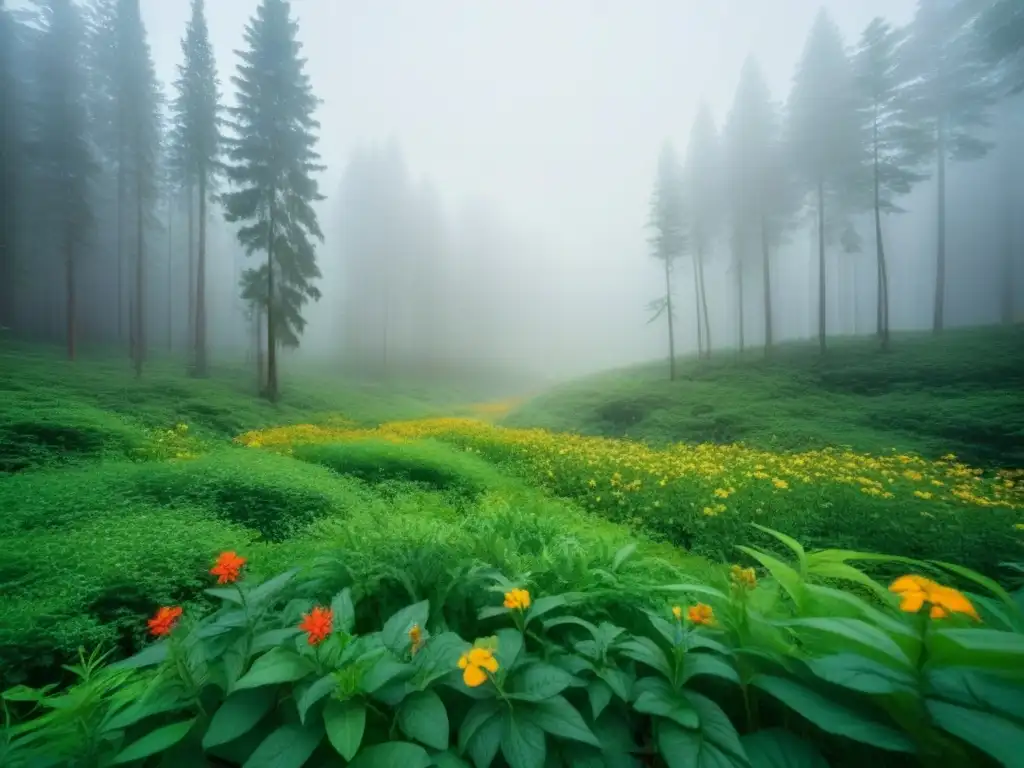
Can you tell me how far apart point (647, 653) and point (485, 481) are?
3398 mm

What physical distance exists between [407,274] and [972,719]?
1001cm

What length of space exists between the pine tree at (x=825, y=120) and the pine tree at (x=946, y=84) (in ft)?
1.77

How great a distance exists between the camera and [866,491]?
325 centimetres

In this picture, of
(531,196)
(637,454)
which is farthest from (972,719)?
(531,196)

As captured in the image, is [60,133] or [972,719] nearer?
[972,719]

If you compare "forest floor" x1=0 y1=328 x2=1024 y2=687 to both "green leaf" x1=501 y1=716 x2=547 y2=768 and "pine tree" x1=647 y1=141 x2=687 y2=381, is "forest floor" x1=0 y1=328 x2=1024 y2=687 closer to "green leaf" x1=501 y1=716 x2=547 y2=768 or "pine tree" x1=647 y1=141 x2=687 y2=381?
"green leaf" x1=501 y1=716 x2=547 y2=768

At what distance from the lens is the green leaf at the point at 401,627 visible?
1.40 meters

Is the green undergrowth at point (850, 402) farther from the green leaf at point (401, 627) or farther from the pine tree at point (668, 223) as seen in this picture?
the green leaf at point (401, 627)

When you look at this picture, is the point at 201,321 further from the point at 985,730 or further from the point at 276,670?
the point at 985,730

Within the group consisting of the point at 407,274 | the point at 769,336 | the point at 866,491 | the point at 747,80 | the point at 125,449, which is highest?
the point at 747,80

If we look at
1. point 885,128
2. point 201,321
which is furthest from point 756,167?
point 201,321

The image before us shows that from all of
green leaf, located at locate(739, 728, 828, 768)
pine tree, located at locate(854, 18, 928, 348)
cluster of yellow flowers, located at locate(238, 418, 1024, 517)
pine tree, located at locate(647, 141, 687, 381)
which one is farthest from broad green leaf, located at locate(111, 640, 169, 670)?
pine tree, located at locate(647, 141, 687, 381)

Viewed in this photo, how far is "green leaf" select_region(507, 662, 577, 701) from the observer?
3.90 ft

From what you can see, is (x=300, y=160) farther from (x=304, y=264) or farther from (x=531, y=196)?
(x=531, y=196)
